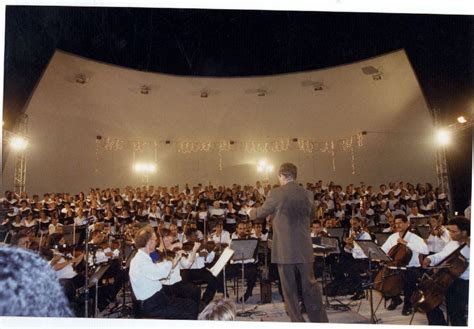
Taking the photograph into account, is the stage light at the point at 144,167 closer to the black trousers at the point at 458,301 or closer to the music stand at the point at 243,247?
the music stand at the point at 243,247

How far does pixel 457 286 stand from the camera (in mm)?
3545

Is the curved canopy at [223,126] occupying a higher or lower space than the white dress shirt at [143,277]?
higher

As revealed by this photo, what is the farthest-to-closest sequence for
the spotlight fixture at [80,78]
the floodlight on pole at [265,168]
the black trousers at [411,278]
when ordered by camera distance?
the floodlight on pole at [265,168]
the spotlight fixture at [80,78]
the black trousers at [411,278]

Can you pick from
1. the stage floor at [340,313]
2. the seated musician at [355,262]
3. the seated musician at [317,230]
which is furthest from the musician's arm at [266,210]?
the seated musician at [317,230]

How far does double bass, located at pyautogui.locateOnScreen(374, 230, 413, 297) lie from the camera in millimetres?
4297

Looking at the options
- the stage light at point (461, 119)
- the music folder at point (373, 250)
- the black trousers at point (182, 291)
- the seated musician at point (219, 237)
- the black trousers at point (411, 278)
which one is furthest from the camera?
the stage light at point (461, 119)

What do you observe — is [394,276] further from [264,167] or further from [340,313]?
[264,167]

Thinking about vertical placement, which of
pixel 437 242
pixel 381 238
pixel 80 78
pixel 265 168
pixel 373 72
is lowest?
pixel 437 242

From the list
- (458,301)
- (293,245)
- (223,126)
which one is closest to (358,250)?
(458,301)

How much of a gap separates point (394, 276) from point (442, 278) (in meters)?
0.96

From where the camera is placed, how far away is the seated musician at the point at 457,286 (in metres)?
3.53

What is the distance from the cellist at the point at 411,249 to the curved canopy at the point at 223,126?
5.66 metres

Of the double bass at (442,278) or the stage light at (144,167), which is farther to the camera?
the stage light at (144,167)

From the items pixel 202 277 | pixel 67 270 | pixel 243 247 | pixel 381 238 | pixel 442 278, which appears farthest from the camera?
pixel 202 277
